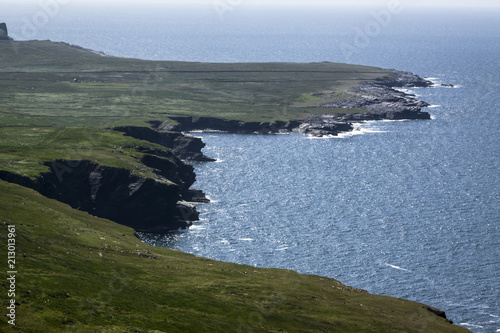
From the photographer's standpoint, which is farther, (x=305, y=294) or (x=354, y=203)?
(x=354, y=203)

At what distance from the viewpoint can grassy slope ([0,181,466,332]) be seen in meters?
91.4

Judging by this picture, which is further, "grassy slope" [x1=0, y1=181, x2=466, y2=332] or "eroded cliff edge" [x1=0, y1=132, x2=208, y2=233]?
"eroded cliff edge" [x1=0, y1=132, x2=208, y2=233]

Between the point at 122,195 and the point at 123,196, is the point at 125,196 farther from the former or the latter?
the point at 122,195

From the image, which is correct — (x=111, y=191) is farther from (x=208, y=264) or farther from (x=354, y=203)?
(x=354, y=203)

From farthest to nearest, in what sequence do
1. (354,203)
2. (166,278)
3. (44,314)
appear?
(354,203), (166,278), (44,314)

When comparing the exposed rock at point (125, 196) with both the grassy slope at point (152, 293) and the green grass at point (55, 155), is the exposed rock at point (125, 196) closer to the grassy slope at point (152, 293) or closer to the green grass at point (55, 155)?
the green grass at point (55, 155)

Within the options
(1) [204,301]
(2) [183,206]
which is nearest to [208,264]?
(1) [204,301]

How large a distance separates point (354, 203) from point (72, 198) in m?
73.6

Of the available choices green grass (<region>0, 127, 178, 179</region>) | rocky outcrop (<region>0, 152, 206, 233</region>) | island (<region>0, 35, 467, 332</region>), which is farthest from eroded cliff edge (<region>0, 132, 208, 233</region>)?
green grass (<region>0, 127, 178, 179</region>)

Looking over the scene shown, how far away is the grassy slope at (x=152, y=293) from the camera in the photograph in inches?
3597

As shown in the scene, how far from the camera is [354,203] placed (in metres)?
188

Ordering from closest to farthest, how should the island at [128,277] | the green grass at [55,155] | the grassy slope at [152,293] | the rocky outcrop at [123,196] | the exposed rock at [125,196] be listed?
the grassy slope at [152,293], the island at [128,277], the green grass at [55,155], the rocky outcrop at [123,196], the exposed rock at [125,196]

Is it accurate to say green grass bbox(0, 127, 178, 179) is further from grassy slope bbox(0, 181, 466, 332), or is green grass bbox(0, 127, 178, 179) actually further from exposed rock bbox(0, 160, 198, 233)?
grassy slope bbox(0, 181, 466, 332)

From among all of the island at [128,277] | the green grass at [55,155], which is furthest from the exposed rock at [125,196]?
the green grass at [55,155]
